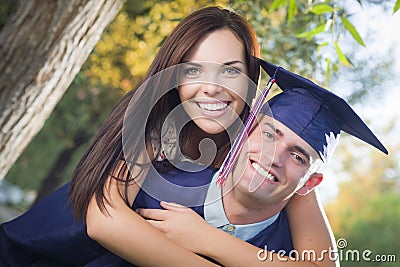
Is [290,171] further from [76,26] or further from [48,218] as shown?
[76,26]

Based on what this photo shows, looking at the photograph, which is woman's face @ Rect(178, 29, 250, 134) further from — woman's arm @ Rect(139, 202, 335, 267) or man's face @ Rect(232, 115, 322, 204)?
woman's arm @ Rect(139, 202, 335, 267)

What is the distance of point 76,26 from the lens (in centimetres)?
320

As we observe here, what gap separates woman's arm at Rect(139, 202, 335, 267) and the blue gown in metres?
0.07

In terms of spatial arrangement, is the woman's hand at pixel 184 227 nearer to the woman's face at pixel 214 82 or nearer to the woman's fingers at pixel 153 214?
the woman's fingers at pixel 153 214

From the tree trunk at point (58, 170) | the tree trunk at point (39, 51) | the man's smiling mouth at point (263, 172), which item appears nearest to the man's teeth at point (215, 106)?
the man's smiling mouth at point (263, 172)

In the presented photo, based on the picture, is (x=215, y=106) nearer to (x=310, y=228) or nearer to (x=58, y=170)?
(x=310, y=228)

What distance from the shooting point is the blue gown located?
2139 mm

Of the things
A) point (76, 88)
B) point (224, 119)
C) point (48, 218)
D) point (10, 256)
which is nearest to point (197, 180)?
point (224, 119)

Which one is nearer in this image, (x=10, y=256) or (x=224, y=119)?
(x=224, y=119)

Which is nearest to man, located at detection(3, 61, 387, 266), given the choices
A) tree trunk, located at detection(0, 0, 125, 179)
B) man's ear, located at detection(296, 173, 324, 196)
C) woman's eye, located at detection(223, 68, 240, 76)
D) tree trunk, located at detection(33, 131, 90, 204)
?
man's ear, located at detection(296, 173, 324, 196)

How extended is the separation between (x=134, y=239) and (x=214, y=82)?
52 cm

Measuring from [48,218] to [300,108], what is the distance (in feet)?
2.92

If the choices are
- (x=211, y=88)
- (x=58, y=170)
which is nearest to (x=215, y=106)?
(x=211, y=88)

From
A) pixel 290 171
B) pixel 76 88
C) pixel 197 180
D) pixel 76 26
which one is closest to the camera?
pixel 290 171
